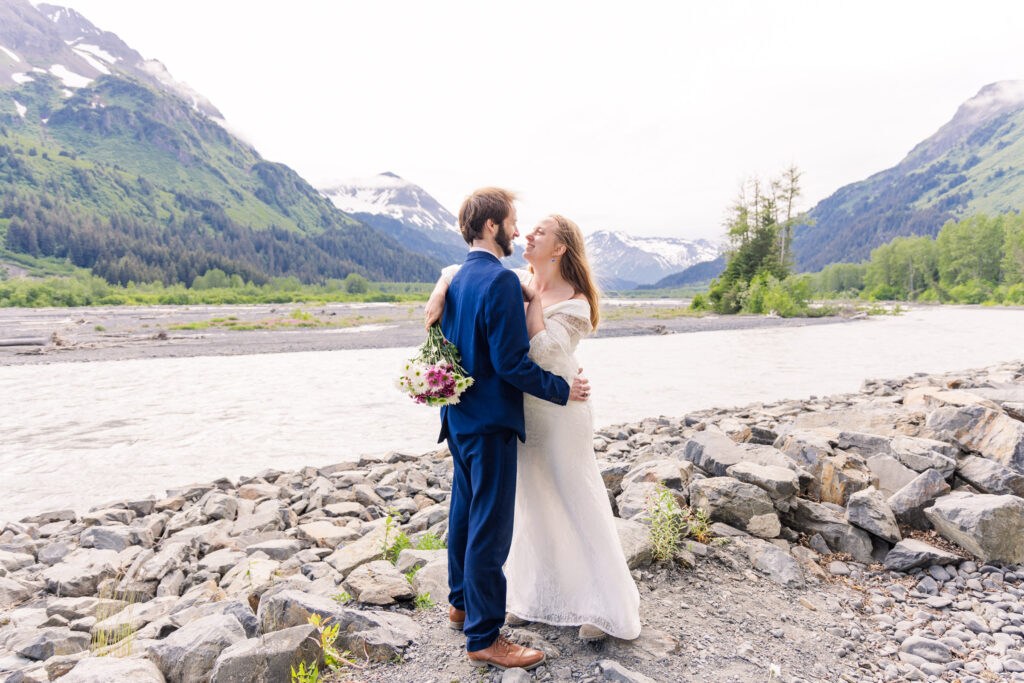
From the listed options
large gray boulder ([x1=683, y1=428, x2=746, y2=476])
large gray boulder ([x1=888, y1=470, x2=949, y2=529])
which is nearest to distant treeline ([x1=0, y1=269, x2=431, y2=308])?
large gray boulder ([x1=683, y1=428, x2=746, y2=476])

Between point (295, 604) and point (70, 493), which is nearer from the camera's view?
point (295, 604)

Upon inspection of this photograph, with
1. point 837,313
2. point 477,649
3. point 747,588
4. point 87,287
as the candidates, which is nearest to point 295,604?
point 477,649

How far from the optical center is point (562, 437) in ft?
12.0

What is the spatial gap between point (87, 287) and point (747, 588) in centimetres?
11596

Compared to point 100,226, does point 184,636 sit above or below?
below

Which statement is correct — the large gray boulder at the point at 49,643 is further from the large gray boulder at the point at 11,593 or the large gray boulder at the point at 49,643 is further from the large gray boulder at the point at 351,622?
the large gray boulder at the point at 351,622

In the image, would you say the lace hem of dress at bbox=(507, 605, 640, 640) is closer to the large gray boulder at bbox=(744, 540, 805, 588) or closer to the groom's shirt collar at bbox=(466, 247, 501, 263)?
the large gray boulder at bbox=(744, 540, 805, 588)

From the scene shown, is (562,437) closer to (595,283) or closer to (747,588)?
(595,283)

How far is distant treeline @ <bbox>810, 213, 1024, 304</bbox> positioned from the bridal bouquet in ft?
376

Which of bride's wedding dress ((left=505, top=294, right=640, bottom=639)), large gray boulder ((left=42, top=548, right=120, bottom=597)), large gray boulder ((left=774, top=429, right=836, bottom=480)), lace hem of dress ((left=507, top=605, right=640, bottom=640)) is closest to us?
bride's wedding dress ((left=505, top=294, right=640, bottom=639))

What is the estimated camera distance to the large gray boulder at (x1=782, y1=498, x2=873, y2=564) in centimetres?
583

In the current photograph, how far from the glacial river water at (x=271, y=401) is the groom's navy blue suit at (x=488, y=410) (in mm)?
9032

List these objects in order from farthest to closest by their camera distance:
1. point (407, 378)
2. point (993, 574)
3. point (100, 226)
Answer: point (100, 226), point (993, 574), point (407, 378)

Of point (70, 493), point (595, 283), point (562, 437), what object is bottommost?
point (70, 493)
